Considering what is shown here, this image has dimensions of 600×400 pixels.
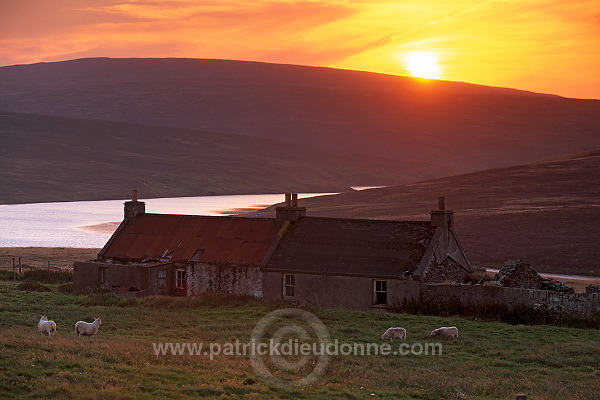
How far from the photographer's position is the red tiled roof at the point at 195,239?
132 feet

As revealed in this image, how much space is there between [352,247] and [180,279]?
872 cm

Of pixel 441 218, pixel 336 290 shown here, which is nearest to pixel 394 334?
pixel 336 290

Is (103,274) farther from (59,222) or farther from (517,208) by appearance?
(59,222)

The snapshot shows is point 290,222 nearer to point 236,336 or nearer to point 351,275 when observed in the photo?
point 351,275

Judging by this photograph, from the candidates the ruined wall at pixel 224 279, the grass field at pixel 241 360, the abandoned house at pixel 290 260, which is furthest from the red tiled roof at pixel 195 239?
the grass field at pixel 241 360

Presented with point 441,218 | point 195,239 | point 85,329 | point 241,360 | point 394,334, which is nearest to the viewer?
point 241,360

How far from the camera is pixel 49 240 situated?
3671 inches

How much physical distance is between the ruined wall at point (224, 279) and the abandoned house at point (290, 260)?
0.05m

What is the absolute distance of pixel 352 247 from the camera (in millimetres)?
38562

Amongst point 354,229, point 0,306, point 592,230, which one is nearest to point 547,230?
point 592,230

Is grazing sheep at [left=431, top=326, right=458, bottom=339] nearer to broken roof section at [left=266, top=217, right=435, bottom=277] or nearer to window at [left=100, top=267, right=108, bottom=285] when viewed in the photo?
broken roof section at [left=266, top=217, right=435, bottom=277]

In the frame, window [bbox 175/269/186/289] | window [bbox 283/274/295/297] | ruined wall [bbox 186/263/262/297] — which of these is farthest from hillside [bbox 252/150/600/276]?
window [bbox 175/269/186/289]

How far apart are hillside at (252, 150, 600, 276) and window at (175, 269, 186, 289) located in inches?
1398

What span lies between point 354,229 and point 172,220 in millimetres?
10323
